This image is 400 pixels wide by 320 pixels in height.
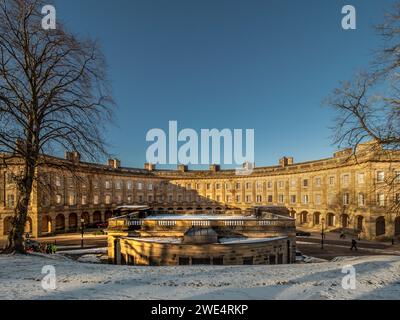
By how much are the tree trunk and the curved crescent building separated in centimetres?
1001

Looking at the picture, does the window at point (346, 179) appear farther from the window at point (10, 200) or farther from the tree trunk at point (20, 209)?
the window at point (10, 200)

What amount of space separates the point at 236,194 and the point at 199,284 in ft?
184

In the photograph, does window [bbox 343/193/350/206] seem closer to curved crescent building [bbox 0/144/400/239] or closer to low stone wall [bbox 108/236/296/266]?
curved crescent building [bbox 0/144/400/239]

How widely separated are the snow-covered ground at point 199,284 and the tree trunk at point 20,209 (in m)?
2.81

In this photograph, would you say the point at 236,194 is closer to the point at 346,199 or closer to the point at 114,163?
the point at 346,199

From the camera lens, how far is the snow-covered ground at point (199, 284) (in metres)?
6.21

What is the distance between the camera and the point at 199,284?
719cm

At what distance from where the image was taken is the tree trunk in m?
11.5

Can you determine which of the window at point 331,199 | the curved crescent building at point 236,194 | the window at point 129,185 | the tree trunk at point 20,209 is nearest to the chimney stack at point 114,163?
the curved crescent building at point 236,194

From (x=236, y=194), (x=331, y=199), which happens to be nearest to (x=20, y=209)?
(x=331, y=199)

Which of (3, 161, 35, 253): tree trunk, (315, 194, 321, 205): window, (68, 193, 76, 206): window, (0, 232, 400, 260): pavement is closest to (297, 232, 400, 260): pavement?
(0, 232, 400, 260): pavement

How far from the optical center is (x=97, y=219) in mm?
52812

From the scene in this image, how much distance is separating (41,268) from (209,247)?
9067 millimetres
